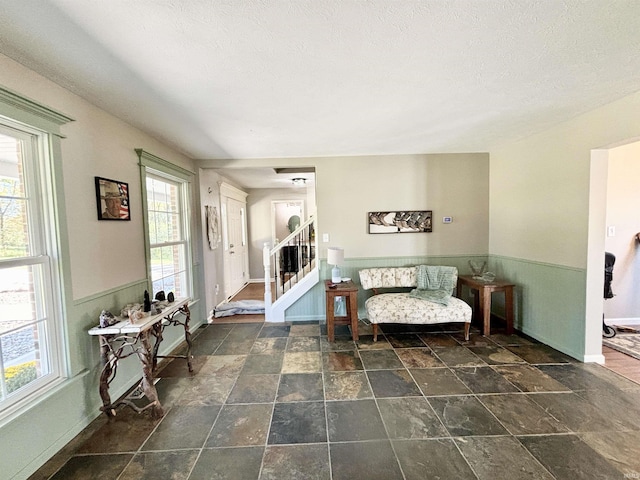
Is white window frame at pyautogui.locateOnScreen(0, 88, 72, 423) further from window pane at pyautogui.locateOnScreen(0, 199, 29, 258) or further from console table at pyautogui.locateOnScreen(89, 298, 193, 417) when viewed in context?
console table at pyautogui.locateOnScreen(89, 298, 193, 417)

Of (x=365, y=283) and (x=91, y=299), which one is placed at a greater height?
(x=91, y=299)

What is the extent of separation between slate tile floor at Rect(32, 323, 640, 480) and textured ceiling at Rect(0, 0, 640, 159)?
93.7 inches

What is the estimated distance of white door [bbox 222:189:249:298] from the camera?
5246mm

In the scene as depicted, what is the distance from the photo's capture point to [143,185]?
2734 millimetres

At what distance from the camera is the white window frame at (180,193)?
2.77 metres

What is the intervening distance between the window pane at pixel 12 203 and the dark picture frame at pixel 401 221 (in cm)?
345

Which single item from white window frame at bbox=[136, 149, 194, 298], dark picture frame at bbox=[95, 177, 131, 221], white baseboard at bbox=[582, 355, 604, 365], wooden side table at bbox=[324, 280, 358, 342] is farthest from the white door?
white baseboard at bbox=[582, 355, 604, 365]

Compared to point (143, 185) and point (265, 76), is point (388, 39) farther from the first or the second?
point (143, 185)

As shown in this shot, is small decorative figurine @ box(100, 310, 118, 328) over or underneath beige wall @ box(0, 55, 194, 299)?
underneath

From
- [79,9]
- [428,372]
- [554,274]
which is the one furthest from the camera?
[554,274]

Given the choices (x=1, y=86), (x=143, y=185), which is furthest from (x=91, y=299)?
(x=1, y=86)

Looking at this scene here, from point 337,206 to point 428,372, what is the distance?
7.81ft

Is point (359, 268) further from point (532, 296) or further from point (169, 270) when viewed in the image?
point (169, 270)

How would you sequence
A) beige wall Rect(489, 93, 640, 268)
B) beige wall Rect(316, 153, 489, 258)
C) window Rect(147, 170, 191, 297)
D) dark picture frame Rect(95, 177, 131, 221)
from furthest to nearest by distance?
beige wall Rect(316, 153, 489, 258)
window Rect(147, 170, 191, 297)
beige wall Rect(489, 93, 640, 268)
dark picture frame Rect(95, 177, 131, 221)
